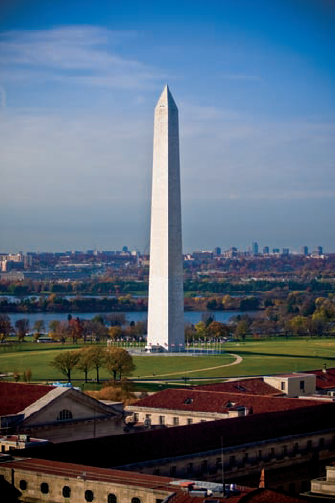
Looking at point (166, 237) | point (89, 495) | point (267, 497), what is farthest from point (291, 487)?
point (166, 237)

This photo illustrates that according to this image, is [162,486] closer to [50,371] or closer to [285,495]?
[285,495]

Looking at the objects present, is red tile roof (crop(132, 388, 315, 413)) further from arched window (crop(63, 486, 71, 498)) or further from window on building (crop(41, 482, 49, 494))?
arched window (crop(63, 486, 71, 498))

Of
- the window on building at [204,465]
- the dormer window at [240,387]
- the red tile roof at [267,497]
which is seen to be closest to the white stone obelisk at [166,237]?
the dormer window at [240,387]

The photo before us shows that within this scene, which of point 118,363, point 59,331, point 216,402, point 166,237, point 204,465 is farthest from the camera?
point 59,331

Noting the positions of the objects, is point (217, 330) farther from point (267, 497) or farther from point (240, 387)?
point (267, 497)

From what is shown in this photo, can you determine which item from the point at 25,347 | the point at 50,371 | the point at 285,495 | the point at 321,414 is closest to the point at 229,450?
the point at 321,414

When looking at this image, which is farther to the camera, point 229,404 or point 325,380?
point 325,380

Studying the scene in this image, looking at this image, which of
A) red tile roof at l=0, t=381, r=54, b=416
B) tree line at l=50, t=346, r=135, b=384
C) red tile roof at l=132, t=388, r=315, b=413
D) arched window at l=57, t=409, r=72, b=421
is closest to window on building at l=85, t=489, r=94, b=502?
arched window at l=57, t=409, r=72, b=421
